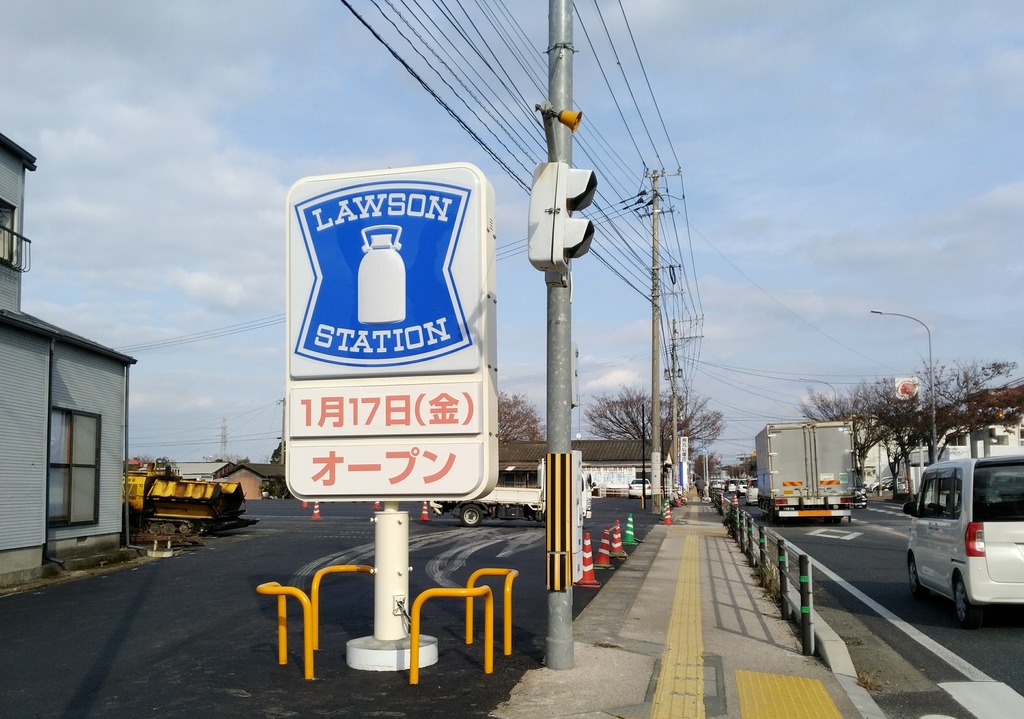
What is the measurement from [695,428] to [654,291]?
189 ft

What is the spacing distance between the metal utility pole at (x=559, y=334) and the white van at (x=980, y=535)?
15.5 ft

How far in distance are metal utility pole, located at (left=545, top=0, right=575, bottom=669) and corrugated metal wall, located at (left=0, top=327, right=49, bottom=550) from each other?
10884 mm

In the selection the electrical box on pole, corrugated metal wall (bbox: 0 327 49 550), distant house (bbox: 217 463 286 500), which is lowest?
distant house (bbox: 217 463 286 500)

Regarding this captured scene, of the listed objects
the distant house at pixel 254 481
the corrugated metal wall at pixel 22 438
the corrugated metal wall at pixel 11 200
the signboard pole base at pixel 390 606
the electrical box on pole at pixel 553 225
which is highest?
the corrugated metal wall at pixel 11 200

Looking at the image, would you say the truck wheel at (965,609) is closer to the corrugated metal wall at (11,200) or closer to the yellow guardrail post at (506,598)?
the yellow guardrail post at (506,598)

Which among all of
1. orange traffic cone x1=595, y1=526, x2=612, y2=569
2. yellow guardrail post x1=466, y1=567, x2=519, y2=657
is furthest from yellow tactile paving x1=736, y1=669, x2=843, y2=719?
orange traffic cone x1=595, y1=526, x2=612, y2=569

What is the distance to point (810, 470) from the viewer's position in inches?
1214

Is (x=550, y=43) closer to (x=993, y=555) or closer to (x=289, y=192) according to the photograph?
(x=289, y=192)

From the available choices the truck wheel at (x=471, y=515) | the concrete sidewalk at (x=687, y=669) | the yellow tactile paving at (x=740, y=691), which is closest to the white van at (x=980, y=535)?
the concrete sidewalk at (x=687, y=669)

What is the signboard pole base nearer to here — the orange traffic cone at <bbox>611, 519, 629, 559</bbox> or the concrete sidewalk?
the concrete sidewalk

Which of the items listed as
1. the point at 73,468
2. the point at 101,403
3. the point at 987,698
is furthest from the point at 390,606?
the point at 101,403

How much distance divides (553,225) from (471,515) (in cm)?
2393

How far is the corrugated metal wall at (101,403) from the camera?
16920 millimetres

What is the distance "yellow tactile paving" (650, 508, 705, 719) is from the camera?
648cm
